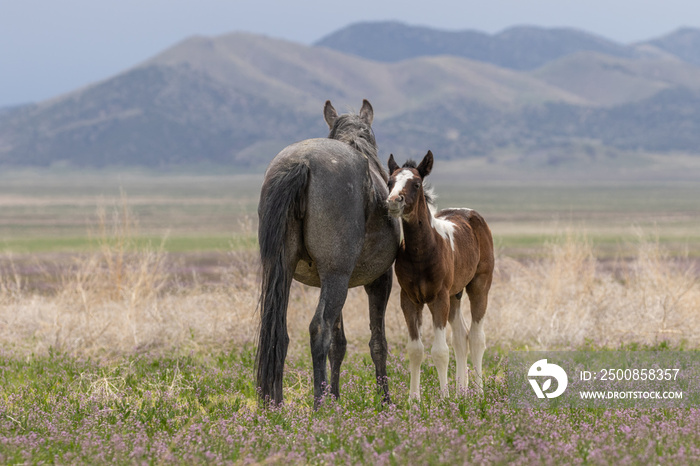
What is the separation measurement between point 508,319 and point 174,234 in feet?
135

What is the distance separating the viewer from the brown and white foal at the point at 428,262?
284 inches

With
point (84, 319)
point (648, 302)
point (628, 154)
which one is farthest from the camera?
point (628, 154)

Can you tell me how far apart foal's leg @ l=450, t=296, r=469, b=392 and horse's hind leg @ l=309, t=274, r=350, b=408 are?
152 centimetres

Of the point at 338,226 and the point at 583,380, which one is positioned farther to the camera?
the point at 583,380

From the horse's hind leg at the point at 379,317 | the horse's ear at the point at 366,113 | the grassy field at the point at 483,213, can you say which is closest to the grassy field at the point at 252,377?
the horse's hind leg at the point at 379,317

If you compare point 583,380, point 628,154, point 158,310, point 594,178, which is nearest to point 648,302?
point 583,380

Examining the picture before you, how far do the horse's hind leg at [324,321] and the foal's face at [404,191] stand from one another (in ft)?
2.61

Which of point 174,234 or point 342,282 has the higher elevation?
point 342,282

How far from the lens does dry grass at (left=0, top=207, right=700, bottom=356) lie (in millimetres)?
12297

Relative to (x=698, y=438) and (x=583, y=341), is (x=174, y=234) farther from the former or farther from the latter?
(x=698, y=438)

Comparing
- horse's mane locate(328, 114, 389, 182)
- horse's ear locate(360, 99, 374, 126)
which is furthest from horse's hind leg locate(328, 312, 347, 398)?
horse's ear locate(360, 99, 374, 126)

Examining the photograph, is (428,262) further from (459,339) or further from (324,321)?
(459,339)

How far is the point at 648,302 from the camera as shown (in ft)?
46.3

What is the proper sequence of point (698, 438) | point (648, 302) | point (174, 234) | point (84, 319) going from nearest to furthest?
point (698, 438) → point (84, 319) → point (648, 302) → point (174, 234)
